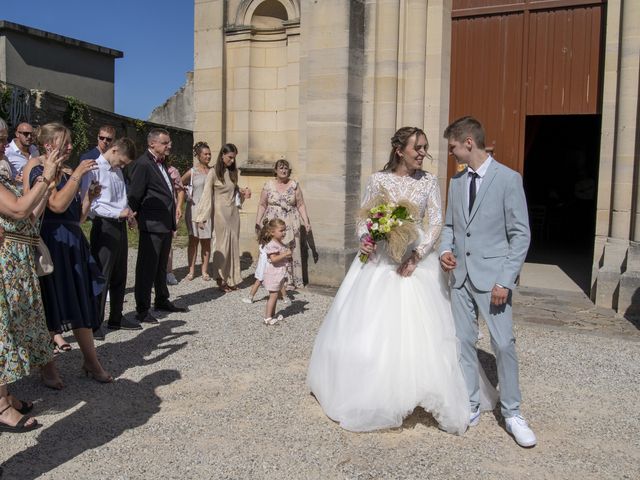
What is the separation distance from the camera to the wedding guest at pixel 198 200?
353 inches

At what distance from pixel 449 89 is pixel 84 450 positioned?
6.94 meters

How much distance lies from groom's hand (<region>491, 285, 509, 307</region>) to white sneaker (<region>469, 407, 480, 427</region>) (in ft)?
2.75

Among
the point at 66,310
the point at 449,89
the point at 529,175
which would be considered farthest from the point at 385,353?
the point at 529,175

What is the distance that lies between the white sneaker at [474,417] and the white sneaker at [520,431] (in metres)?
0.24

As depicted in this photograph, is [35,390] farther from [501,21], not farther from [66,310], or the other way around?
[501,21]

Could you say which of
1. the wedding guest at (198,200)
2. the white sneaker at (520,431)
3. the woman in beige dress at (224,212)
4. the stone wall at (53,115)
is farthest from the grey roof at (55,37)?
the white sneaker at (520,431)

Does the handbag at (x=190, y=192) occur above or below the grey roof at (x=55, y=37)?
below

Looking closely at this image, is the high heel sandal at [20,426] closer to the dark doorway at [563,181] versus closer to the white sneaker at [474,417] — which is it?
A: the white sneaker at [474,417]

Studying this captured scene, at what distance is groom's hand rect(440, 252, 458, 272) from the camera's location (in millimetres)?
4199

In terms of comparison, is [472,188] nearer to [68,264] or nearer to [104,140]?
[68,264]

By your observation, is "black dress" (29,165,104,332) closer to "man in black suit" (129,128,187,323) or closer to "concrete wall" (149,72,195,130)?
"man in black suit" (129,128,187,323)

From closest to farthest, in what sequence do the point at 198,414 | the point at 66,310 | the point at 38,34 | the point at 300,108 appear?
the point at 198,414, the point at 66,310, the point at 300,108, the point at 38,34

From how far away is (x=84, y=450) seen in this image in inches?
151

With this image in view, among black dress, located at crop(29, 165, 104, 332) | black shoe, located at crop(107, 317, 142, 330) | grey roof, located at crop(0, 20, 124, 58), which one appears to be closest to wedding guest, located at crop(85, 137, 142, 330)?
black shoe, located at crop(107, 317, 142, 330)
